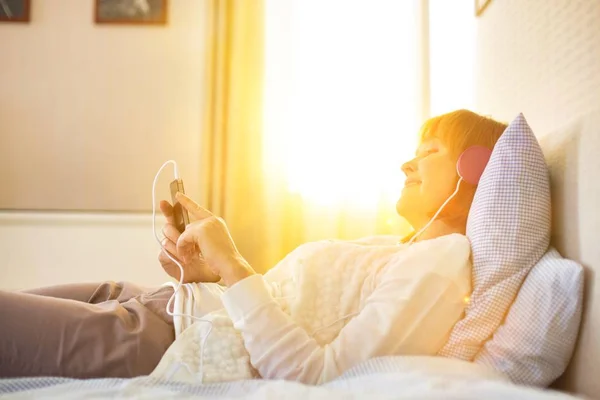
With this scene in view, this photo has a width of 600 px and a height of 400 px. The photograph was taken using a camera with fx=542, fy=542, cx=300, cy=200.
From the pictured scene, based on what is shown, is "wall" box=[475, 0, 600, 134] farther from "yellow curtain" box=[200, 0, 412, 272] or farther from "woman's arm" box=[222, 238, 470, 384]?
"yellow curtain" box=[200, 0, 412, 272]

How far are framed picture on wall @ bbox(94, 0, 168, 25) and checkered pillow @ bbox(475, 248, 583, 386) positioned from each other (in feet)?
6.68

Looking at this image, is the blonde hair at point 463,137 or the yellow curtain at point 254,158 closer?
the blonde hair at point 463,137

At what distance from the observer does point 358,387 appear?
0.69 metres

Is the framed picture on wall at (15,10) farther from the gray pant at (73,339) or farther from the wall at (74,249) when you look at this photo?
the gray pant at (73,339)

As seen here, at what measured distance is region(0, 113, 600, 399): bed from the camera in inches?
24.1

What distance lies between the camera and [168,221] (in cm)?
115

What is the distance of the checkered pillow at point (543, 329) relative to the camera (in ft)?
2.59

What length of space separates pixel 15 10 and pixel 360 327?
89.7 inches

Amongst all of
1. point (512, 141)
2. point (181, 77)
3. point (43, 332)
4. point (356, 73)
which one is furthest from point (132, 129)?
point (512, 141)

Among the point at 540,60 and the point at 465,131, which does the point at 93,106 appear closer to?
the point at 465,131

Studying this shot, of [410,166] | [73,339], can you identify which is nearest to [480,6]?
[410,166]

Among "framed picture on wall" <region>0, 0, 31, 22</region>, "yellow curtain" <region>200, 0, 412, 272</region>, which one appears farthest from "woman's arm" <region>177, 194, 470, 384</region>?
"framed picture on wall" <region>0, 0, 31, 22</region>

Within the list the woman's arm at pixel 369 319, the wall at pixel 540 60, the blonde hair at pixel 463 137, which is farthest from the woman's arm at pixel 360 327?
the wall at pixel 540 60

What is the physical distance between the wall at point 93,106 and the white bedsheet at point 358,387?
1.61 metres
